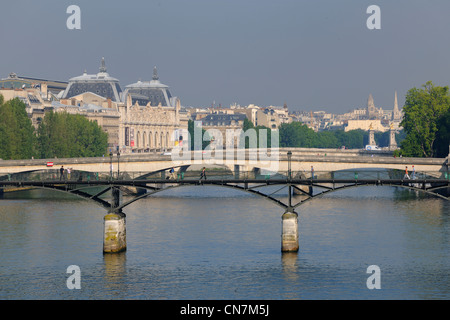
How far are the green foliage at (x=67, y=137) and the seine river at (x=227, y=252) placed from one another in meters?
36.2

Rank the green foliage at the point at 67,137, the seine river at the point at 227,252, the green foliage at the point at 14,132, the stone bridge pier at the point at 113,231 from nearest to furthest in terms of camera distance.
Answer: the seine river at the point at 227,252 → the stone bridge pier at the point at 113,231 → the green foliage at the point at 14,132 → the green foliage at the point at 67,137

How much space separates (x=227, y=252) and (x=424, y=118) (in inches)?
2490

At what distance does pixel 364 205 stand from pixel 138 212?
19857 mm

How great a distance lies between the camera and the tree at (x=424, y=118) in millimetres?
112812

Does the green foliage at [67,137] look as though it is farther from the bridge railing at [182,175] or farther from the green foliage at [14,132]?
the bridge railing at [182,175]

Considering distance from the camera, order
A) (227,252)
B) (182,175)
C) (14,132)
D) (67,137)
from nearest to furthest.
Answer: (227,252) < (182,175) < (14,132) < (67,137)

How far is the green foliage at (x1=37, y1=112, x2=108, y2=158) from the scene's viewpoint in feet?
403

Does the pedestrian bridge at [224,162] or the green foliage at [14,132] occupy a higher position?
the green foliage at [14,132]

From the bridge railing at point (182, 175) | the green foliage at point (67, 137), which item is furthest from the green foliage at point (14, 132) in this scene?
the bridge railing at point (182, 175)

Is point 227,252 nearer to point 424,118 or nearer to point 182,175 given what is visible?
point 182,175

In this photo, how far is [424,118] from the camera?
377 feet

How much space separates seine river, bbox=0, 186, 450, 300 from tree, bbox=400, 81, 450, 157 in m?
27.6

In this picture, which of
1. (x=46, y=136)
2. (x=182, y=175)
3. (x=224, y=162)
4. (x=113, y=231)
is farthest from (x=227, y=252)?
(x=46, y=136)
